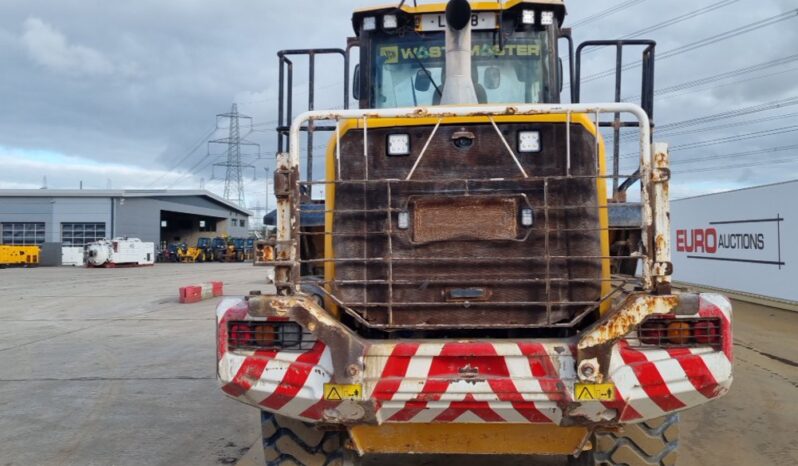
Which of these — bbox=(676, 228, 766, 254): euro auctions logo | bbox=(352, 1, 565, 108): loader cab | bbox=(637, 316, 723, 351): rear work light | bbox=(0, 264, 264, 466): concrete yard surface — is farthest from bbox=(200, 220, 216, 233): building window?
bbox=(637, 316, 723, 351): rear work light

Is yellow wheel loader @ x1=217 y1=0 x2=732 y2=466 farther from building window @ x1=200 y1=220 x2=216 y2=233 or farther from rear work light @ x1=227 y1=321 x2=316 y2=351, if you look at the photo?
building window @ x1=200 y1=220 x2=216 y2=233

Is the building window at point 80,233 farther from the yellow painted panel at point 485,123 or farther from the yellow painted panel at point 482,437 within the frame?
the yellow painted panel at point 482,437

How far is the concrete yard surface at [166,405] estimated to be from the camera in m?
4.77

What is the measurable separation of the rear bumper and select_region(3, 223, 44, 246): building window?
49.3 metres

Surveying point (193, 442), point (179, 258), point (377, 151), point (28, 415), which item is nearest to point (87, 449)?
point (193, 442)

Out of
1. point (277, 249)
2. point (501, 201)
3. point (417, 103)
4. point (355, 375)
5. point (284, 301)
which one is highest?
point (417, 103)

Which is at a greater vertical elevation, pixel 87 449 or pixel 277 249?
pixel 277 249

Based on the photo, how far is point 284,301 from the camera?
113 inches

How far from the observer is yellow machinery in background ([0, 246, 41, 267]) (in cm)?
3934

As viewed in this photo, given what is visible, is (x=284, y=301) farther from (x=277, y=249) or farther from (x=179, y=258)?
(x=179, y=258)

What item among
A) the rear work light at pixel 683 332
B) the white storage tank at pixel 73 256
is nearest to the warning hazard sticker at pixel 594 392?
the rear work light at pixel 683 332

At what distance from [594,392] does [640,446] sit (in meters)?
0.86

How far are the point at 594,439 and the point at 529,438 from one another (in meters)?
0.40

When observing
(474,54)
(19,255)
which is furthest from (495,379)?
(19,255)
